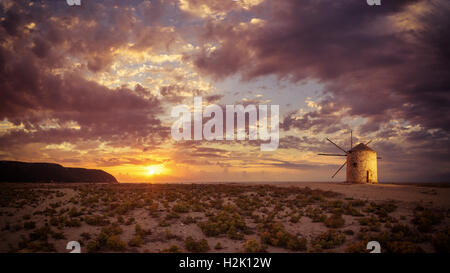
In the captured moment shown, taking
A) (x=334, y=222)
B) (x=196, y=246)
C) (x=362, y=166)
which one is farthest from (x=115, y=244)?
(x=362, y=166)

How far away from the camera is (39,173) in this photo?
141375 millimetres

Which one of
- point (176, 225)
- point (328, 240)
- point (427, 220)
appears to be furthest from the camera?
point (176, 225)

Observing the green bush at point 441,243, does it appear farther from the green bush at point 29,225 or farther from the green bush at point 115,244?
the green bush at point 29,225

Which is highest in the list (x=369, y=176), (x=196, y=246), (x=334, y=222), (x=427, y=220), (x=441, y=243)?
(x=369, y=176)

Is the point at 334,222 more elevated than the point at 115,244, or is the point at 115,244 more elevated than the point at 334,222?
the point at 334,222

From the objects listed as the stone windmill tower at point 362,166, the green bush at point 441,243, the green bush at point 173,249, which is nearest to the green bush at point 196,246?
the green bush at point 173,249

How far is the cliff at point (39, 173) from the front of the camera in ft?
437

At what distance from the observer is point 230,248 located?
47.6ft

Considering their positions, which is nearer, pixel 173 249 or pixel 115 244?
pixel 173 249

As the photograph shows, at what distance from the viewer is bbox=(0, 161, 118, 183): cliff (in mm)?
133125

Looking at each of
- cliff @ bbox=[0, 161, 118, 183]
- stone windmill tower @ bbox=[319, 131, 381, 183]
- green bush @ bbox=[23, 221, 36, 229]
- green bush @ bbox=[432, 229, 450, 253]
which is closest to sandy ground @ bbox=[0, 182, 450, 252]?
green bush @ bbox=[23, 221, 36, 229]

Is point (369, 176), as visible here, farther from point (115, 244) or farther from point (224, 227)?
point (115, 244)
